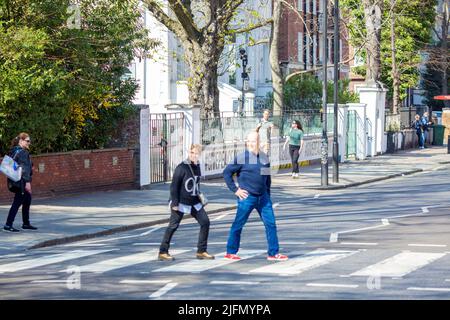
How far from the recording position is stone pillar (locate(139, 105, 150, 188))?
95.2 feet

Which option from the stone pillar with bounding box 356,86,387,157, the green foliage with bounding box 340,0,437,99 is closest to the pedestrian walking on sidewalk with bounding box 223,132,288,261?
the stone pillar with bounding box 356,86,387,157

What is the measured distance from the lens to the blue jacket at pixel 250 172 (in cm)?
1526

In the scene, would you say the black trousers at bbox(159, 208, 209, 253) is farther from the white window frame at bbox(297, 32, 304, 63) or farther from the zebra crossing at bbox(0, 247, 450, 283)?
the white window frame at bbox(297, 32, 304, 63)

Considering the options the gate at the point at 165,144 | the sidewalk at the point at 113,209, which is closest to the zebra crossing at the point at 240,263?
the sidewalk at the point at 113,209

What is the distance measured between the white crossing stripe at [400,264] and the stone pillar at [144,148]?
13973 mm

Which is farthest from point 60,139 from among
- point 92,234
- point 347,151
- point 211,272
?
point 347,151

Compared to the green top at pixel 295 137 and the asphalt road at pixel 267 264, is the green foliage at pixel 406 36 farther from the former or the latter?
the asphalt road at pixel 267 264

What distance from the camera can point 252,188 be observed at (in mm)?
15297

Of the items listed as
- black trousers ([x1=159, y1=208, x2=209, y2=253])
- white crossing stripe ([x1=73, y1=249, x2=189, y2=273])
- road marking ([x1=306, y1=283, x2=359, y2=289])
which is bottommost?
white crossing stripe ([x1=73, y1=249, x2=189, y2=273])

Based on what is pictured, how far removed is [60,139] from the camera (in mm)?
26641

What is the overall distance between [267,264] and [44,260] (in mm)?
3487

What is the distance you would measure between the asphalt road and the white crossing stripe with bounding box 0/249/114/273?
16 millimetres

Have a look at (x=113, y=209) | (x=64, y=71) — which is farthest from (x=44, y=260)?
(x=64, y=71)

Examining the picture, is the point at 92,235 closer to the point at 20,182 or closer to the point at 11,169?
the point at 20,182
